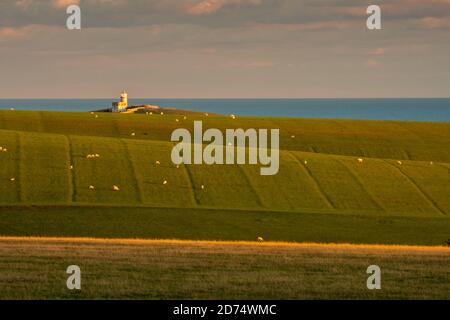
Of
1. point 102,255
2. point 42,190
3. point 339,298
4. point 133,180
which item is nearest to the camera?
point 339,298

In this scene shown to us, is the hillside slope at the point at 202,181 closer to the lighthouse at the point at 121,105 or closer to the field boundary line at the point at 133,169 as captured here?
the field boundary line at the point at 133,169

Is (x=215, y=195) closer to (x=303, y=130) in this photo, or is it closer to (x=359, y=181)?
(x=359, y=181)

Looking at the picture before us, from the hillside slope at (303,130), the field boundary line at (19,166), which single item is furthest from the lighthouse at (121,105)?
the field boundary line at (19,166)

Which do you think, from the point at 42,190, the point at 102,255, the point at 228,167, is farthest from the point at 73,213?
the point at 102,255
